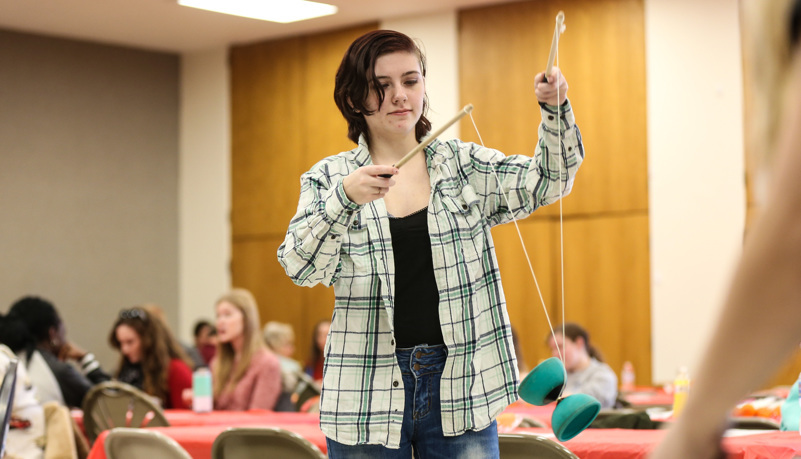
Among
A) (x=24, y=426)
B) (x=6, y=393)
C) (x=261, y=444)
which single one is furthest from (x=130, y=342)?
(x=261, y=444)

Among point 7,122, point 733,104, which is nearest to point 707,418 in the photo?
point 733,104

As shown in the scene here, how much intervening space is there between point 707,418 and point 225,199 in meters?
8.37

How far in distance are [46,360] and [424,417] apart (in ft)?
11.2

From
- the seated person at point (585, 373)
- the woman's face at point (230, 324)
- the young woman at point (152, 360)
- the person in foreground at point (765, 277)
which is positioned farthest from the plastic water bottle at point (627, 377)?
the person in foreground at point (765, 277)

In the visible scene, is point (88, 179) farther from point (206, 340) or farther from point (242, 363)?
point (242, 363)

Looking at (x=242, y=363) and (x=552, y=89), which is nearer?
(x=552, y=89)

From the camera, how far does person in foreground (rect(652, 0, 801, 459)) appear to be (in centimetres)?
45

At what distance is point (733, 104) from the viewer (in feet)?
21.3

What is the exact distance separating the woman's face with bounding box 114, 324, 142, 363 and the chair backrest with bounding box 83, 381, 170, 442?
79 centimetres

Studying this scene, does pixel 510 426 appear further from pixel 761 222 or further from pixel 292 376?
pixel 761 222

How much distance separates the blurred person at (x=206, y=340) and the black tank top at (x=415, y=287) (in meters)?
5.94

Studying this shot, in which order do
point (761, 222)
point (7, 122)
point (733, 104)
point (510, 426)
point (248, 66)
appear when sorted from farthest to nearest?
point (248, 66), point (7, 122), point (733, 104), point (510, 426), point (761, 222)

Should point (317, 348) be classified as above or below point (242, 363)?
below

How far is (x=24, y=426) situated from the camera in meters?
3.32
